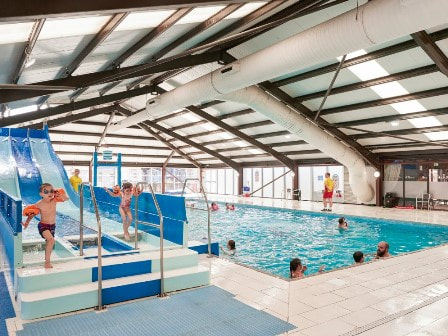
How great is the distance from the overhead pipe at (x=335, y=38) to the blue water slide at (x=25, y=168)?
567 cm

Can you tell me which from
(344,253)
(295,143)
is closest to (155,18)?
(344,253)

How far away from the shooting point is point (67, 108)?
12500 mm

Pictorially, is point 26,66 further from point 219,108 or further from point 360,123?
point 360,123

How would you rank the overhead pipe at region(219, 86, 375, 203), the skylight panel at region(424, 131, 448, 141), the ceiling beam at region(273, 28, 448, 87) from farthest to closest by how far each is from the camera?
the skylight panel at region(424, 131, 448, 141) < the overhead pipe at region(219, 86, 375, 203) < the ceiling beam at region(273, 28, 448, 87)

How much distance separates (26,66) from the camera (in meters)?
6.88

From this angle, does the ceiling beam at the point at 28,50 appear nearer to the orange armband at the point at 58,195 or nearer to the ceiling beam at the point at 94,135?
the orange armband at the point at 58,195

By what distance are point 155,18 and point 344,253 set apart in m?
6.82

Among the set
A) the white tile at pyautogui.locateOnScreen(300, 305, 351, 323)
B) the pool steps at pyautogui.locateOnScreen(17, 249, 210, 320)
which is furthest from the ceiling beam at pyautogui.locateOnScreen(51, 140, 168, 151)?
the white tile at pyautogui.locateOnScreen(300, 305, 351, 323)

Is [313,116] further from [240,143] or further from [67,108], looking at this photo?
[67,108]

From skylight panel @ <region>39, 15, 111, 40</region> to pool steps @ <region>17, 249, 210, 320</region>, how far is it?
3.43m

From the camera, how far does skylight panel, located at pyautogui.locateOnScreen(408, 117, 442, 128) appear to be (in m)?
11.6

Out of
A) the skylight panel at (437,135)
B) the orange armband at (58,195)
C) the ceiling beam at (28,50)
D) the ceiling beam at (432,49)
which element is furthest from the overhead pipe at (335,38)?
the skylight panel at (437,135)

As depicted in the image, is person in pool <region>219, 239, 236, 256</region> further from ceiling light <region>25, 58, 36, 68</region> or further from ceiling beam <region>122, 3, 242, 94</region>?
ceiling light <region>25, 58, 36, 68</region>

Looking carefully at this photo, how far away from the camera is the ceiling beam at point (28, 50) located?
4822 millimetres
